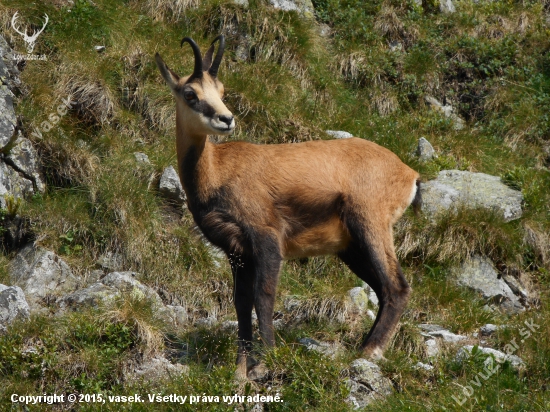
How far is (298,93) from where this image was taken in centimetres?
1168

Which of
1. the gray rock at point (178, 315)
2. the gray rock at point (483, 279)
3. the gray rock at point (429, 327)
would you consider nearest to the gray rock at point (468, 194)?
the gray rock at point (483, 279)

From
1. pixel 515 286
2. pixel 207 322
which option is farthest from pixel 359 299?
pixel 515 286

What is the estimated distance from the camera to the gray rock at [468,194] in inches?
401

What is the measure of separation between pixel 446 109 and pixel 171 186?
213 inches

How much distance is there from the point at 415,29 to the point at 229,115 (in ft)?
23.6

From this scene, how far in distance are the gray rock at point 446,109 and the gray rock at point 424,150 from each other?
1.25 metres

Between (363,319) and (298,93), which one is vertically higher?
(298,93)

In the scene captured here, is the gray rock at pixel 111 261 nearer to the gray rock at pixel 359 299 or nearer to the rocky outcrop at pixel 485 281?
the gray rock at pixel 359 299

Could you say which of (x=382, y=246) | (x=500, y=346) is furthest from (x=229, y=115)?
(x=500, y=346)

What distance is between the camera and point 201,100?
7438mm

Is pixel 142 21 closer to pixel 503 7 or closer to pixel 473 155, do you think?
pixel 473 155

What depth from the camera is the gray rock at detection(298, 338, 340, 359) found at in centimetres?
714

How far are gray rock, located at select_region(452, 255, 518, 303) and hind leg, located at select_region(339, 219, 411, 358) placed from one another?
7.56 feet

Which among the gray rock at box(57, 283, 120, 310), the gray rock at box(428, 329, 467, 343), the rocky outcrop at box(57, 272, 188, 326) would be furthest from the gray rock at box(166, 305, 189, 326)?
the gray rock at box(428, 329, 467, 343)
